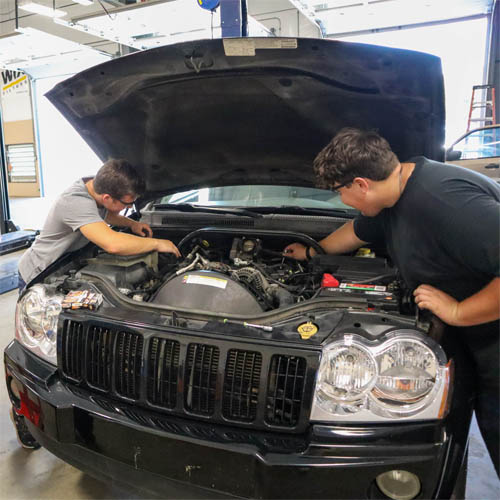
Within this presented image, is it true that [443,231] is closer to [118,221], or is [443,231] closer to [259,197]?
[259,197]

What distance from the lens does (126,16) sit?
5320mm

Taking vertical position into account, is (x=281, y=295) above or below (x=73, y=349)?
above

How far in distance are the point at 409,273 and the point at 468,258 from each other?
269mm

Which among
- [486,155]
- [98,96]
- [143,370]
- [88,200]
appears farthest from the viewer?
[486,155]

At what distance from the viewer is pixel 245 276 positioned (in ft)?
6.22

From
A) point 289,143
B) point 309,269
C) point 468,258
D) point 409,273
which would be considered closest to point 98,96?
point 289,143

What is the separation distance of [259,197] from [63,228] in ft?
3.69

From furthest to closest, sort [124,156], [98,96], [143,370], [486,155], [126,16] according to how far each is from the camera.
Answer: [486,155], [126,16], [124,156], [98,96], [143,370]

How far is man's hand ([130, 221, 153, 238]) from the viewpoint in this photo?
8.14ft

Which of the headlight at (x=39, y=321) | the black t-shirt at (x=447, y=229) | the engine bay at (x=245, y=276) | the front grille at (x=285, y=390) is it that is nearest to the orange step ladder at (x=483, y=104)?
the engine bay at (x=245, y=276)

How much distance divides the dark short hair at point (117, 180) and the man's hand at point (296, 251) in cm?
82

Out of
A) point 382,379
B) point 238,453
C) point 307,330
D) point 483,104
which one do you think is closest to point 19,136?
point 483,104

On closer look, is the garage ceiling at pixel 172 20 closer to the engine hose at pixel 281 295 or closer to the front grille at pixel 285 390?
the engine hose at pixel 281 295

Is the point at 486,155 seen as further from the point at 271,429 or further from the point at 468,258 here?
the point at 271,429
